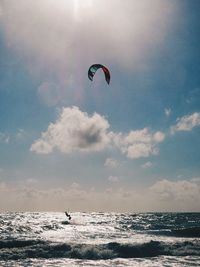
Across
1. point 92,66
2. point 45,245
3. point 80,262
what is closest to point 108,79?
point 92,66

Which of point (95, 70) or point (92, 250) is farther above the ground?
point (95, 70)

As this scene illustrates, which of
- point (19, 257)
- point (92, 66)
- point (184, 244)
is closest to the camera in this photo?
point (19, 257)

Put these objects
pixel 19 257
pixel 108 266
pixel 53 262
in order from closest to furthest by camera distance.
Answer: pixel 108 266, pixel 53 262, pixel 19 257

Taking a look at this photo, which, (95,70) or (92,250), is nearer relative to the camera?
(95,70)

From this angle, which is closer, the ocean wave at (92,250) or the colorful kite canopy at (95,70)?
the ocean wave at (92,250)

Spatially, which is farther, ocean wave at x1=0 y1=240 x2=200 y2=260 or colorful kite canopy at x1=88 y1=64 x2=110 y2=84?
colorful kite canopy at x1=88 y1=64 x2=110 y2=84

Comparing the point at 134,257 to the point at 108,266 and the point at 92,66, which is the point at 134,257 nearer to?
the point at 108,266

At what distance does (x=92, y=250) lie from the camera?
102ft

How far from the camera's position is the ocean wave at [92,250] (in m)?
28.8

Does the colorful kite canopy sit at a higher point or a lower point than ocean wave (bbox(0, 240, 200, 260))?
higher

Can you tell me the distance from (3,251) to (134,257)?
1051cm

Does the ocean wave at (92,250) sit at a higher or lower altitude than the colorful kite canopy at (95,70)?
lower

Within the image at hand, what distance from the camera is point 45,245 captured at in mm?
33438

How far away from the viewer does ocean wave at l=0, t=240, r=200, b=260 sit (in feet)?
94.5
